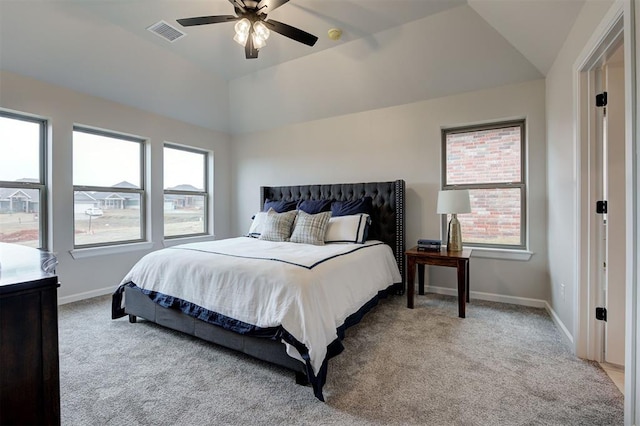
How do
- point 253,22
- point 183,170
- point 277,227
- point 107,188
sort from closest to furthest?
point 253,22 → point 277,227 → point 107,188 → point 183,170

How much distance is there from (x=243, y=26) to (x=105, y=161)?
282 centimetres

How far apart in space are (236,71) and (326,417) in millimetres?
4146

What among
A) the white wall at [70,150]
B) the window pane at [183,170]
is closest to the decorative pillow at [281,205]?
the window pane at [183,170]

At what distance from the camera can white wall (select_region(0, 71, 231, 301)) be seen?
3.07 metres

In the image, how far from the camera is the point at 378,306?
10.5ft

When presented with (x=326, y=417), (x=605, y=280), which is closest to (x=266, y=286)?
(x=326, y=417)

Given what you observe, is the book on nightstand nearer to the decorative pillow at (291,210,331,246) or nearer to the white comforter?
the white comforter

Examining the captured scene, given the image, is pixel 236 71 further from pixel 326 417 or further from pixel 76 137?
pixel 326 417

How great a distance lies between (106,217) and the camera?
152 inches

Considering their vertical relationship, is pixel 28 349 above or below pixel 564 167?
below

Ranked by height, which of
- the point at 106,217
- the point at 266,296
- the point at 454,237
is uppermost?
the point at 106,217

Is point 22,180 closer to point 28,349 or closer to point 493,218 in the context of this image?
point 28,349

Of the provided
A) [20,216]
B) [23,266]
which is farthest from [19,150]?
[23,266]

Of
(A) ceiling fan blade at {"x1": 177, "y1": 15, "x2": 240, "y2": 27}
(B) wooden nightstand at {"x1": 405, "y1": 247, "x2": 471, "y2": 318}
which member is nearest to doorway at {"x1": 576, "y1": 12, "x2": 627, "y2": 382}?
(B) wooden nightstand at {"x1": 405, "y1": 247, "x2": 471, "y2": 318}
